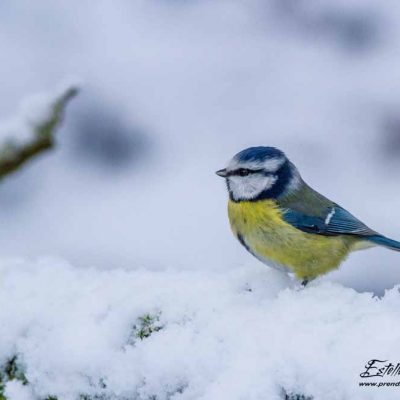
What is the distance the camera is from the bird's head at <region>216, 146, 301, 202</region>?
3.01m

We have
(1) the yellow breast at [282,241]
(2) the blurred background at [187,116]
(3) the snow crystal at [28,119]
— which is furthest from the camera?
(2) the blurred background at [187,116]

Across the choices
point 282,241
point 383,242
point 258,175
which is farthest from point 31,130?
point 383,242

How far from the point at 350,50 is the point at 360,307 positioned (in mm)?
4389

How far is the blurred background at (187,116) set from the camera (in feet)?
16.5

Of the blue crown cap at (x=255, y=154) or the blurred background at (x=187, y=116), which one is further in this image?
the blurred background at (x=187, y=116)

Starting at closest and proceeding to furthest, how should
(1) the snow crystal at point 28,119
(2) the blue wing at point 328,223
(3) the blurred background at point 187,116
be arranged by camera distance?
(1) the snow crystal at point 28,119
(2) the blue wing at point 328,223
(3) the blurred background at point 187,116

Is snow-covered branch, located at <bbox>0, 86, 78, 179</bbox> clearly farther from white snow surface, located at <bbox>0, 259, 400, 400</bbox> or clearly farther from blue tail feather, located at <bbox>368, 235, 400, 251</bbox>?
blue tail feather, located at <bbox>368, 235, 400, 251</bbox>

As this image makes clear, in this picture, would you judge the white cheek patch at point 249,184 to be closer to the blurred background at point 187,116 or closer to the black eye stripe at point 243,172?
the black eye stripe at point 243,172

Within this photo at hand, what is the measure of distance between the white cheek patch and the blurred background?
152 cm

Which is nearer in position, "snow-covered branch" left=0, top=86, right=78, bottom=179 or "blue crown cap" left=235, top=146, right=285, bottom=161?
"snow-covered branch" left=0, top=86, right=78, bottom=179

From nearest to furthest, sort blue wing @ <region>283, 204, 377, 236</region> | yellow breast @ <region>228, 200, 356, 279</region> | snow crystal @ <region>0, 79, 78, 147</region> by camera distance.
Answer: snow crystal @ <region>0, 79, 78, 147</region>, yellow breast @ <region>228, 200, 356, 279</region>, blue wing @ <region>283, 204, 377, 236</region>

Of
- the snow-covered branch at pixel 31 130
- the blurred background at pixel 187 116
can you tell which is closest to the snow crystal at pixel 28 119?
the snow-covered branch at pixel 31 130

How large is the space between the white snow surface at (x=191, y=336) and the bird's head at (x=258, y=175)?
0.57 m

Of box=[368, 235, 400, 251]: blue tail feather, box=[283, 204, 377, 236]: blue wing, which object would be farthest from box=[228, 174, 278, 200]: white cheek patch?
box=[368, 235, 400, 251]: blue tail feather
